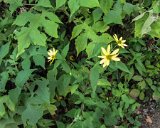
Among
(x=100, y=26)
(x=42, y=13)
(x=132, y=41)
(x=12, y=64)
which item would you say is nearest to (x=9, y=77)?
(x=12, y=64)

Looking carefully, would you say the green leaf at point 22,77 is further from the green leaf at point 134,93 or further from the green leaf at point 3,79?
the green leaf at point 134,93

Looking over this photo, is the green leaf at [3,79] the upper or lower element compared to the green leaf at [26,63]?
lower

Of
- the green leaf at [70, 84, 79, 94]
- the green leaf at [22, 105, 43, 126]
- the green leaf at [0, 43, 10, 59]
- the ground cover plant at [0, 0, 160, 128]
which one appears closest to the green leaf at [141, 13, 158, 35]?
the ground cover plant at [0, 0, 160, 128]

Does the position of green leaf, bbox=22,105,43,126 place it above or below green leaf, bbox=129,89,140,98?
above

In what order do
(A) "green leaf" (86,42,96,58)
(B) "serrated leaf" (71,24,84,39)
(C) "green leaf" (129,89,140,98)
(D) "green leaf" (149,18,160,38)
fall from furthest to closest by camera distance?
1. (C) "green leaf" (129,89,140,98)
2. (B) "serrated leaf" (71,24,84,39)
3. (A) "green leaf" (86,42,96,58)
4. (D) "green leaf" (149,18,160,38)

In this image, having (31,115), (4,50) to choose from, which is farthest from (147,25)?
(4,50)

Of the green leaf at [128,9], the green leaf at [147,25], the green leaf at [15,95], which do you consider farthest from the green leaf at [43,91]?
the green leaf at [147,25]

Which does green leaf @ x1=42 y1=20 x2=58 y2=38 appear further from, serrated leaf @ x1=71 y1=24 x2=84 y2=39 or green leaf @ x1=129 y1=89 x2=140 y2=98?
green leaf @ x1=129 y1=89 x2=140 y2=98
